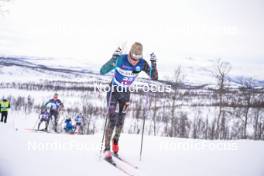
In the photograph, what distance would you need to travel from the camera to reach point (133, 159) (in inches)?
176

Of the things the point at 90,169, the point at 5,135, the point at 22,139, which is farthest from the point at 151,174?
the point at 5,135

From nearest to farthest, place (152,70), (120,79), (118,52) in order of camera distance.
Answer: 1. (118,52)
2. (120,79)
3. (152,70)

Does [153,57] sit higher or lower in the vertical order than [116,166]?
higher

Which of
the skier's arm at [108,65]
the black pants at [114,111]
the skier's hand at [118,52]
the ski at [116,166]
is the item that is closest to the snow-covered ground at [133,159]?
the ski at [116,166]

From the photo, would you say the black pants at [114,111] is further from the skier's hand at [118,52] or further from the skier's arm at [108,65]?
the skier's hand at [118,52]

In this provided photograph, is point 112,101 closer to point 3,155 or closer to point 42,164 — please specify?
point 42,164

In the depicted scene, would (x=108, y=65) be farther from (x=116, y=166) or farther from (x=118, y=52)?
(x=116, y=166)

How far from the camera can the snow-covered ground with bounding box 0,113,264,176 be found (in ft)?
11.0

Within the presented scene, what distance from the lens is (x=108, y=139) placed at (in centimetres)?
436

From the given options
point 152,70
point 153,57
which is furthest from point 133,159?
point 153,57

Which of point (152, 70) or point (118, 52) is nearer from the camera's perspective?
point (118, 52)

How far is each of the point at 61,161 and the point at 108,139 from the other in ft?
3.28

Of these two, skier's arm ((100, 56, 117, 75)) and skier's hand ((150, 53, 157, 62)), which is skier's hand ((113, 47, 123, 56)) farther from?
skier's hand ((150, 53, 157, 62))

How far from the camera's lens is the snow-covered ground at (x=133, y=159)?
3.35 m
